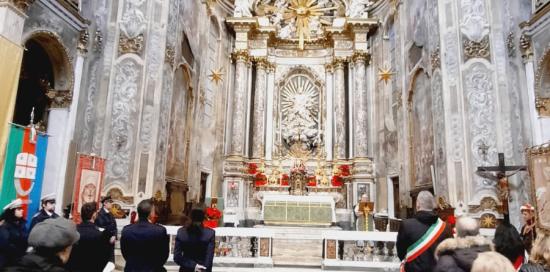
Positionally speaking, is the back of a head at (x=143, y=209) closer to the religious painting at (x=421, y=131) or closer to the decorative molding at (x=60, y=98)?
the decorative molding at (x=60, y=98)

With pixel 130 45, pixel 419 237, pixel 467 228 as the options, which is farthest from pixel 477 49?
pixel 130 45

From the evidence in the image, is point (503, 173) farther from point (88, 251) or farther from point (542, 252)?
point (88, 251)

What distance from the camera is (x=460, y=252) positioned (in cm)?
239

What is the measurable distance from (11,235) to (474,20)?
32.0ft

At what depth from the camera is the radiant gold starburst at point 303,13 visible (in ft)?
53.1

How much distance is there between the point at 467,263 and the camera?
2.32 meters

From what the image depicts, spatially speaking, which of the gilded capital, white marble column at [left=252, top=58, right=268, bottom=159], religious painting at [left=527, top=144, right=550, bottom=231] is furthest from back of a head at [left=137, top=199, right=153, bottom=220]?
the gilded capital

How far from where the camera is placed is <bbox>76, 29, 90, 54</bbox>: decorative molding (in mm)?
9109

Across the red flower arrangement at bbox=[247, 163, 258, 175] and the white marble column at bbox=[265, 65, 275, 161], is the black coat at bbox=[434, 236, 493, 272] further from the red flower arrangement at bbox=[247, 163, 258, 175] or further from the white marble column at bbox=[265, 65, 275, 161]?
the white marble column at bbox=[265, 65, 275, 161]

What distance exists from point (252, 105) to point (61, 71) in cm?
798

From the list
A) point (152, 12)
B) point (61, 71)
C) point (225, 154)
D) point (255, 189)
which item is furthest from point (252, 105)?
point (61, 71)

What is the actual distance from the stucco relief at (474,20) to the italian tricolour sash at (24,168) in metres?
9.26

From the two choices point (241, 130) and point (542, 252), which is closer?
point (542, 252)

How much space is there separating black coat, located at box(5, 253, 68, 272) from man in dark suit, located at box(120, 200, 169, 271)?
54.0 inches
